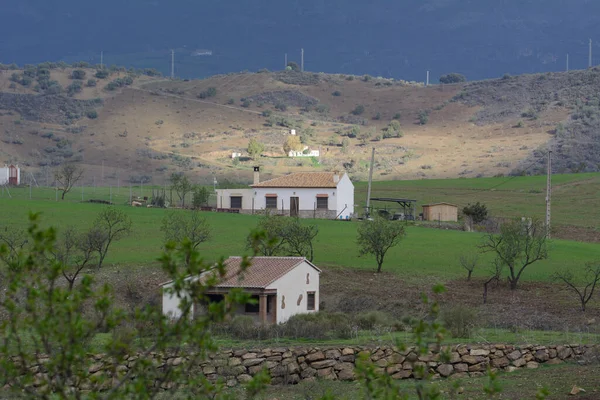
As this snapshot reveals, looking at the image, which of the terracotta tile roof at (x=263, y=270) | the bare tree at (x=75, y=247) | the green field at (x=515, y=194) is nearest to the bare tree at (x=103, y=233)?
the bare tree at (x=75, y=247)

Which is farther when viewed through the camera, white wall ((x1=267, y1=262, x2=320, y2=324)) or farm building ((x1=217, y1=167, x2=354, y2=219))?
farm building ((x1=217, y1=167, x2=354, y2=219))

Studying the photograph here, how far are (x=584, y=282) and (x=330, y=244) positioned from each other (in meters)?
14.4

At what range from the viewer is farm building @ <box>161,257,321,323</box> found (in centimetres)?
3152

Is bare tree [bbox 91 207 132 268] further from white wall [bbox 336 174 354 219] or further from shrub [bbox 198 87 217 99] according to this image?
shrub [bbox 198 87 217 99]

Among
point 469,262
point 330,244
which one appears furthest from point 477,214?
point 469,262

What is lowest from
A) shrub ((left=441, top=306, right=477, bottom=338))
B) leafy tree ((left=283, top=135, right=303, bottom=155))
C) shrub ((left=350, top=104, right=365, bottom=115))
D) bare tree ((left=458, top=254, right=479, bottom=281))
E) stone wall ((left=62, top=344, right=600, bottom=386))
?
stone wall ((left=62, top=344, right=600, bottom=386))

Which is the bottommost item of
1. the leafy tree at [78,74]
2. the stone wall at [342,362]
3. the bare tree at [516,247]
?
the stone wall at [342,362]

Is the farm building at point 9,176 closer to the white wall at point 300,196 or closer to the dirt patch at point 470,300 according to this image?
the white wall at point 300,196

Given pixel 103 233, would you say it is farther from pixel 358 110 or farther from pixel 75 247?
pixel 358 110

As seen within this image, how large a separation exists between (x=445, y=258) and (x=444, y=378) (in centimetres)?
2609

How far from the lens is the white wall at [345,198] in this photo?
6981cm

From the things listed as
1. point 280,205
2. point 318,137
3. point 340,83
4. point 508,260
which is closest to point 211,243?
point 508,260

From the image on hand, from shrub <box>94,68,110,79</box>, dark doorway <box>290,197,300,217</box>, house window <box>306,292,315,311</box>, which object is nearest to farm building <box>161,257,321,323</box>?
house window <box>306,292,315,311</box>

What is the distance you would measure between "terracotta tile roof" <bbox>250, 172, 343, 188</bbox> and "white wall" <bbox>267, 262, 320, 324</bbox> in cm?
3436
